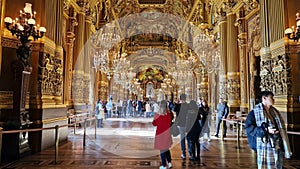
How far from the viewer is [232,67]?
1195 centimetres

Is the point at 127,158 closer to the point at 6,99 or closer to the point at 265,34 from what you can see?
the point at 6,99

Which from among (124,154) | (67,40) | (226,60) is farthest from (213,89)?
(124,154)

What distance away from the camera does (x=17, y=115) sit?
18.4 feet

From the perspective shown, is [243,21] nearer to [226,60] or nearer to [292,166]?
[226,60]

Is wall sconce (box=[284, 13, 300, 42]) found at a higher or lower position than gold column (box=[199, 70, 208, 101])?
higher

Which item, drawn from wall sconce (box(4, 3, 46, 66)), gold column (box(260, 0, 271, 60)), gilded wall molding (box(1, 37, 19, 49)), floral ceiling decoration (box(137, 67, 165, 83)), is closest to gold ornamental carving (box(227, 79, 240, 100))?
gold column (box(260, 0, 271, 60))

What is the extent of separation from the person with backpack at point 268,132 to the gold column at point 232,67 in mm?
8676

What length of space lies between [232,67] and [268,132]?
9.42 metres

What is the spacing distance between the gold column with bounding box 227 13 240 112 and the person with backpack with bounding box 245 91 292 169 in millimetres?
8676

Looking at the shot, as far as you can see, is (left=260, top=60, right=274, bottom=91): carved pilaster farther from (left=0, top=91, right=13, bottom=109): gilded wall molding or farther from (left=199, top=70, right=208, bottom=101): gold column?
(left=199, top=70, right=208, bottom=101): gold column

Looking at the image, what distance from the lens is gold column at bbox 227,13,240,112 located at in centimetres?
1163

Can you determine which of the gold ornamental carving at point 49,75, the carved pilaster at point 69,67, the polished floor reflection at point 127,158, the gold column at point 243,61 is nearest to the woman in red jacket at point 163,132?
the polished floor reflection at point 127,158

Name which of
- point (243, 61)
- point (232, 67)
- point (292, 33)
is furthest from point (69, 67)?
point (292, 33)

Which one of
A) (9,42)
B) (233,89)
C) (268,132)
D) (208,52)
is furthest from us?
(208,52)
